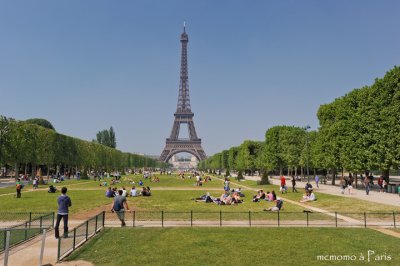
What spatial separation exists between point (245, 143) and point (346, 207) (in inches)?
2852

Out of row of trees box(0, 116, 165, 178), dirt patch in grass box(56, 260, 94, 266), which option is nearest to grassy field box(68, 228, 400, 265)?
dirt patch in grass box(56, 260, 94, 266)

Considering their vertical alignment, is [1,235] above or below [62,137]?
below

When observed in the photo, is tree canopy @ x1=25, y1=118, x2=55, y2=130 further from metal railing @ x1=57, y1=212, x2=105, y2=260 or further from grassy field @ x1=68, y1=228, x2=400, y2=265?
metal railing @ x1=57, y1=212, x2=105, y2=260

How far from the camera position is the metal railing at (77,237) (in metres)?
A: 12.7

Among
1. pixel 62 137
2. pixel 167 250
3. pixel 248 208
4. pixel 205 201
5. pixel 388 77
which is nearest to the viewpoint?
pixel 167 250

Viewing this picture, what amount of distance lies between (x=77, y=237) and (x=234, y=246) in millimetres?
6395

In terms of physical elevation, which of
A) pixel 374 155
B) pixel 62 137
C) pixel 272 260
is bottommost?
pixel 272 260

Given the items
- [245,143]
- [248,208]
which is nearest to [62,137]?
[245,143]

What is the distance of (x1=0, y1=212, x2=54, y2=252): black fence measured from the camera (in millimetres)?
12906

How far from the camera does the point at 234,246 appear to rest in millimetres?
14492

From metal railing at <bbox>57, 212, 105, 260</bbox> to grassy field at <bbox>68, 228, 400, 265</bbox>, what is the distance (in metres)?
0.34

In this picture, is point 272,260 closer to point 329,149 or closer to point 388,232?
point 388,232

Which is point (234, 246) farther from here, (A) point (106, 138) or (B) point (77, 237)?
(A) point (106, 138)

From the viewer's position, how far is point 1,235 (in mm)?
12656
